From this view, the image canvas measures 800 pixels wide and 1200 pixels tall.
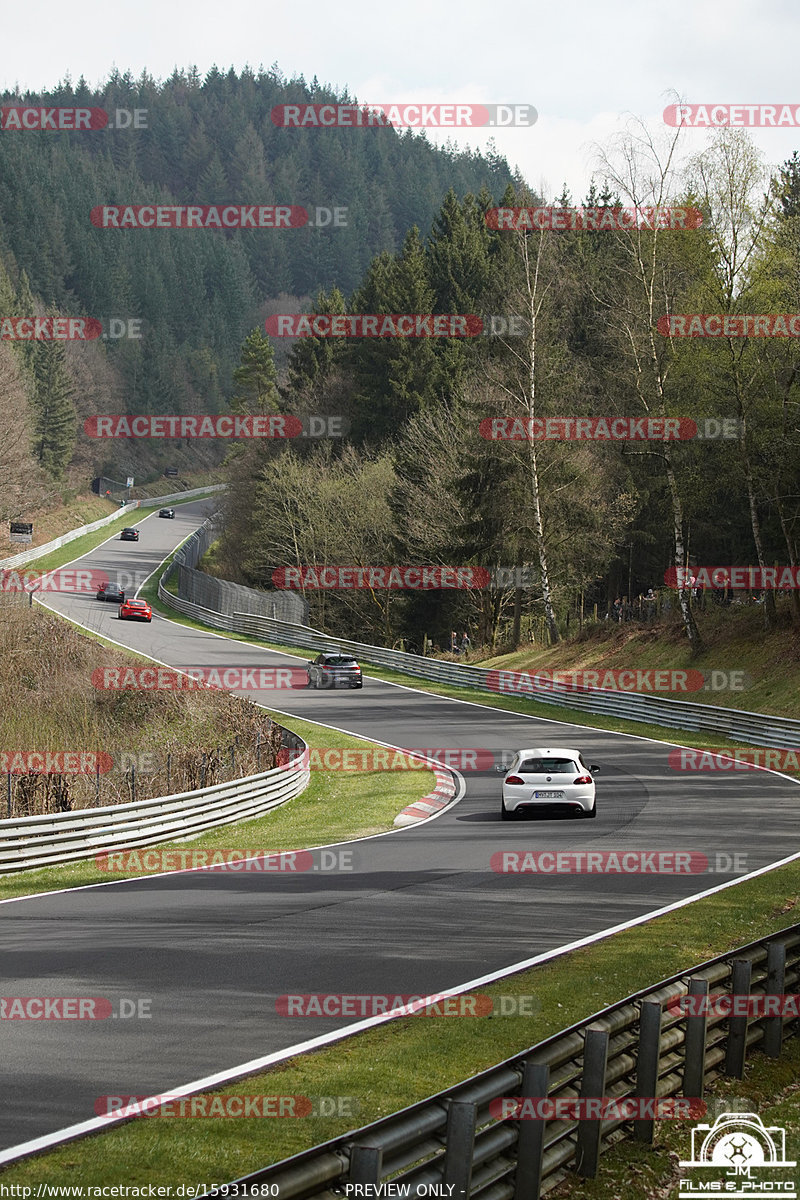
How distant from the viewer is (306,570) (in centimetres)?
6431

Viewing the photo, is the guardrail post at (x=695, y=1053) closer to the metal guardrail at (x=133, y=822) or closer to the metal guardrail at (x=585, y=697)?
the metal guardrail at (x=133, y=822)

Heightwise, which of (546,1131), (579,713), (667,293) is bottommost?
(579,713)

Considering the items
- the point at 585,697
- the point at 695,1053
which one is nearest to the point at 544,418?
the point at 585,697

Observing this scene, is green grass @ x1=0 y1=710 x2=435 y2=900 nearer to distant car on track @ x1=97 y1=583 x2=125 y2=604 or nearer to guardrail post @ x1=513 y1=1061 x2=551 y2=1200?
guardrail post @ x1=513 y1=1061 x2=551 y2=1200

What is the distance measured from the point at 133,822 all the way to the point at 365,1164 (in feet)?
51.5


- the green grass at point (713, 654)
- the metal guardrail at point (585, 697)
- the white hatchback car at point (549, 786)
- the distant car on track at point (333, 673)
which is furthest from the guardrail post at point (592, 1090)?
the distant car on track at point (333, 673)

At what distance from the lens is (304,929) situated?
41.9 ft

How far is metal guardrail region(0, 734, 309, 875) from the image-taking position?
59.8 ft

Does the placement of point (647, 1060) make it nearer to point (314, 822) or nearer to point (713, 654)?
point (314, 822)

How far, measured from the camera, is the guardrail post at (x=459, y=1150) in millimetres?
5758

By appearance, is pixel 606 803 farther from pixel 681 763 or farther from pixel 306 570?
pixel 306 570

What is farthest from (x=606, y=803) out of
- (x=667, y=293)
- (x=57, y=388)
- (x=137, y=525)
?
(x=57, y=388)

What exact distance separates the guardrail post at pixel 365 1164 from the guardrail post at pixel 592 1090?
2.16 metres

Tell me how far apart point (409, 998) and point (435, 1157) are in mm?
4455
